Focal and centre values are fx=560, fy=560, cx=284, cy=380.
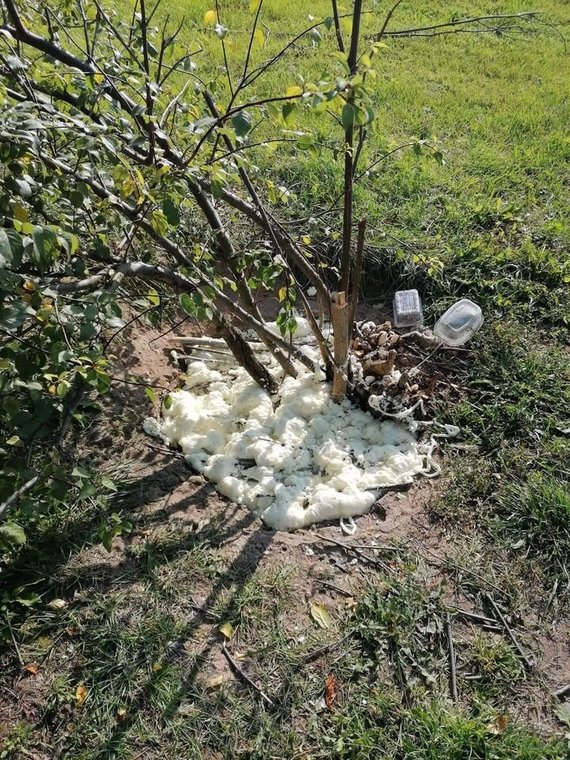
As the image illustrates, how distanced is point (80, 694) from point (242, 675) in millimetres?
541

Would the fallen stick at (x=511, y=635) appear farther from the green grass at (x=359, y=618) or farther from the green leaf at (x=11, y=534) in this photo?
the green leaf at (x=11, y=534)

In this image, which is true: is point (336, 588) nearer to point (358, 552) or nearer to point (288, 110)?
point (358, 552)

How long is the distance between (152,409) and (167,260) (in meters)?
0.94

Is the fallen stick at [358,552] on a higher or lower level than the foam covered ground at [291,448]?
lower

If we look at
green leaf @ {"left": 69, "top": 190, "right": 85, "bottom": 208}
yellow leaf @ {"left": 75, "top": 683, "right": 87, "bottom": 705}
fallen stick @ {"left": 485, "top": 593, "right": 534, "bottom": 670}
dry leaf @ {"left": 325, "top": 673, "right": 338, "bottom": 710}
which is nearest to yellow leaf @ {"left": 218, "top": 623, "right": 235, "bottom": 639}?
dry leaf @ {"left": 325, "top": 673, "right": 338, "bottom": 710}

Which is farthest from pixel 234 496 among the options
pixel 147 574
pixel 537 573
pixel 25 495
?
pixel 537 573

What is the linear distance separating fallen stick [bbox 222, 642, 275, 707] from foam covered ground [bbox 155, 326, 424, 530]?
56cm

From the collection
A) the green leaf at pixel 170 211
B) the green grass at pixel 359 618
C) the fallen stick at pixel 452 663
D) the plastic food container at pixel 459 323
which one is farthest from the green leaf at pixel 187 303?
the plastic food container at pixel 459 323

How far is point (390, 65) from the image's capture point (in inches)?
221

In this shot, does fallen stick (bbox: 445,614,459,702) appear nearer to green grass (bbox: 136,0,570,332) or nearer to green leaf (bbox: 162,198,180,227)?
green grass (bbox: 136,0,570,332)

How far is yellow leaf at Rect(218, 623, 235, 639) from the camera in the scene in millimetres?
2039

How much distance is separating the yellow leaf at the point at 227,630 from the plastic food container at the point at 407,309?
195 cm

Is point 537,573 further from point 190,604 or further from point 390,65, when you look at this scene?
point 390,65

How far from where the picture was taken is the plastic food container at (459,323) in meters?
3.11
